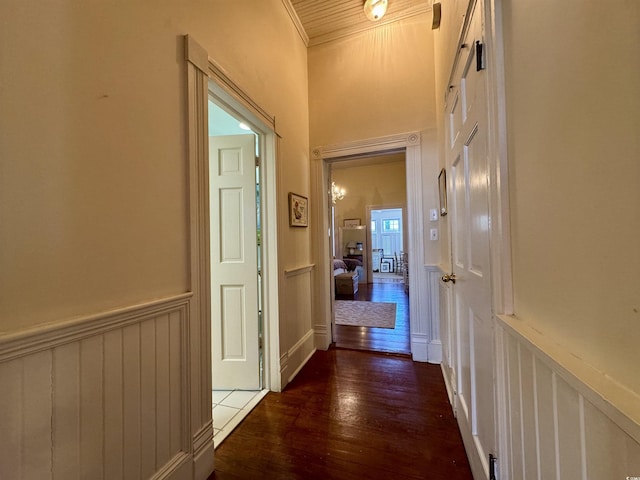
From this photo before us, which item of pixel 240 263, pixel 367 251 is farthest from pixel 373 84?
pixel 367 251

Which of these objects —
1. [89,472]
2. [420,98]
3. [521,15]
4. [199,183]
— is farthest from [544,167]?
[420,98]

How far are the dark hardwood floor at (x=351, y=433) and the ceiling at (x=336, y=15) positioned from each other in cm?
335

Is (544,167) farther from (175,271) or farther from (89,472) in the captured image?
(89,472)

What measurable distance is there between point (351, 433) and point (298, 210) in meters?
1.78

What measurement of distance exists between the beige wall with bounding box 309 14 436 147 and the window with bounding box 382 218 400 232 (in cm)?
718

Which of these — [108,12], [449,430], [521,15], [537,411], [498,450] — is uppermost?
[108,12]

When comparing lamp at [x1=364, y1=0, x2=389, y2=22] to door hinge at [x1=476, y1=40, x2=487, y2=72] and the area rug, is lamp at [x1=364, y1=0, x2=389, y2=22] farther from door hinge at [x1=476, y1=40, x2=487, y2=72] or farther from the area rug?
the area rug

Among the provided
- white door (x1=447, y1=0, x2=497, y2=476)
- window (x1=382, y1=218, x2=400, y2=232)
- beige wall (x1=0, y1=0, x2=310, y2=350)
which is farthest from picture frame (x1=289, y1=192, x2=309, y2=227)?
window (x1=382, y1=218, x2=400, y2=232)

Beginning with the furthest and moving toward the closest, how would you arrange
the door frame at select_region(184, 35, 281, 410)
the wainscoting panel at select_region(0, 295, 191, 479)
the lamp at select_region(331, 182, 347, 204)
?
the lamp at select_region(331, 182, 347, 204)
the door frame at select_region(184, 35, 281, 410)
the wainscoting panel at select_region(0, 295, 191, 479)

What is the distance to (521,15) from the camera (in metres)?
0.77

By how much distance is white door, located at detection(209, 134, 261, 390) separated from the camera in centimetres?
213

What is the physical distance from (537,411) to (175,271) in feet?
4.53

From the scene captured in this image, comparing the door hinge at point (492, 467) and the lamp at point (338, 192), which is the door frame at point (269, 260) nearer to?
the door hinge at point (492, 467)

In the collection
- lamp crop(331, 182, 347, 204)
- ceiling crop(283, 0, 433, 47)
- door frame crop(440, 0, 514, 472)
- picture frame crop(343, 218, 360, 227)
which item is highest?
ceiling crop(283, 0, 433, 47)
